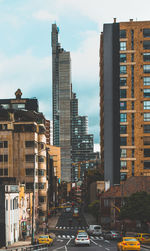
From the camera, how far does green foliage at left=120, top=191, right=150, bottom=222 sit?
63.6 meters

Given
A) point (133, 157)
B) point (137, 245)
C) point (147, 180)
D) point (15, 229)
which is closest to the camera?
point (137, 245)

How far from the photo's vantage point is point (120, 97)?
4336 inches

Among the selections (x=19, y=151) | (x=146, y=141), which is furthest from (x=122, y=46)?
(x=19, y=151)

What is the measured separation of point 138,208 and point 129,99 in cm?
4942

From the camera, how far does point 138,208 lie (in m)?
64.5

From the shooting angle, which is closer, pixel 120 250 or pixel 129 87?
pixel 120 250

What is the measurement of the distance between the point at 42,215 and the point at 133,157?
92.6 feet

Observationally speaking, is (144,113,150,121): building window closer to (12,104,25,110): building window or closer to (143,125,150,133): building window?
(143,125,150,133): building window

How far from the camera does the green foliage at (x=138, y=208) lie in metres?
63.6

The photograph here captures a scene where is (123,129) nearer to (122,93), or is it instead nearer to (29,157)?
(122,93)

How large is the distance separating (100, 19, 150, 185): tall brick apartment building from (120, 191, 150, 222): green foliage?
136 ft

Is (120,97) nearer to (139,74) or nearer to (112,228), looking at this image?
(139,74)

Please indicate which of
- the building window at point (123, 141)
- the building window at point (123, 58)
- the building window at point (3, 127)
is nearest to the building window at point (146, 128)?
the building window at point (123, 141)

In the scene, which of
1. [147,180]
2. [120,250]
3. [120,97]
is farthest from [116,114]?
[120,250]
